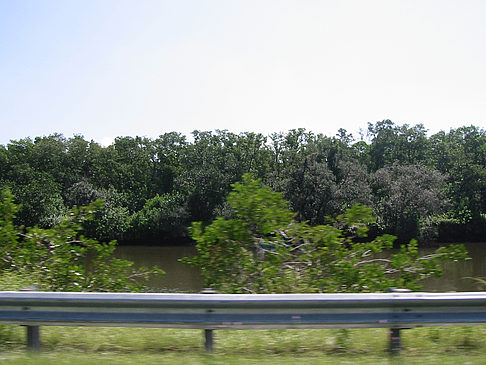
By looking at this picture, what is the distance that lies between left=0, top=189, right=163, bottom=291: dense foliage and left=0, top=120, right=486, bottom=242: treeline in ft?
84.4

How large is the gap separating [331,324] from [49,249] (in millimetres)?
4330

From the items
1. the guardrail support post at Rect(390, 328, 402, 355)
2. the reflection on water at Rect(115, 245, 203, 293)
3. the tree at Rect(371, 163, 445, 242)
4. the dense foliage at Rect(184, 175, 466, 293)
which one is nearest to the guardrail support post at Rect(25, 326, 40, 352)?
the dense foliage at Rect(184, 175, 466, 293)

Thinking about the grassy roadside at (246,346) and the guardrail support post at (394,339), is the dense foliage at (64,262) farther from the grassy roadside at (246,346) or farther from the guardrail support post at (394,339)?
the guardrail support post at (394,339)

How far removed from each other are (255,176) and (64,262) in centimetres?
2993

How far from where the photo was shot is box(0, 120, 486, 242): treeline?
37062mm

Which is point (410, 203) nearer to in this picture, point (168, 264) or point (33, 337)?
point (168, 264)

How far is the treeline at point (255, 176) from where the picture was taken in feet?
122

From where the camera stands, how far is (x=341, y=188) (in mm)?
37594

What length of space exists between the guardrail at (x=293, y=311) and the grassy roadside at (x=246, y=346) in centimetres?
27

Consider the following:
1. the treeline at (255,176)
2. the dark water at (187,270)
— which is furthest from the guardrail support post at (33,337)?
the treeline at (255,176)

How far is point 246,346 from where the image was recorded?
432 centimetres

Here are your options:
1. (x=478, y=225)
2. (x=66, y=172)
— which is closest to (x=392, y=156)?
(x=478, y=225)

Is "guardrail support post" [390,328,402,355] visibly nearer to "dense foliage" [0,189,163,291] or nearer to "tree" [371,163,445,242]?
"dense foliage" [0,189,163,291]

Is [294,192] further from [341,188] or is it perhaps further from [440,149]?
[440,149]
